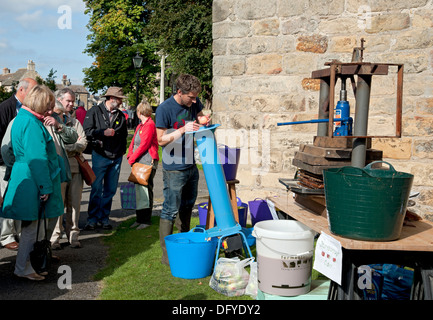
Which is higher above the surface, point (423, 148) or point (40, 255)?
point (423, 148)

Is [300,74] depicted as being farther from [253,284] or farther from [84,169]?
[253,284]

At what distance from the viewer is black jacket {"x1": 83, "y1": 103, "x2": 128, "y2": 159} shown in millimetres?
6516

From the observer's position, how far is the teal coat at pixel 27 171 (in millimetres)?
4238

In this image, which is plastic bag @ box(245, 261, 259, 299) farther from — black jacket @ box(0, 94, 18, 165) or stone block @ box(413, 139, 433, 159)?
black jacket @ box(0, 94, 18, 165)

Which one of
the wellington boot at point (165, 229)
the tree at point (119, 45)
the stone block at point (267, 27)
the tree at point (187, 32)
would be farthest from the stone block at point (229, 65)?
the tree at point (119, 45)

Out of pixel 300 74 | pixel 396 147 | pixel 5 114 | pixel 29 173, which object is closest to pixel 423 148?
pixel 396 147

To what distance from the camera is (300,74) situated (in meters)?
6.20

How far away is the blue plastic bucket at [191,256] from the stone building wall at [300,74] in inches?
82.9

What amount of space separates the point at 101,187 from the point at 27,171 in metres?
2.36

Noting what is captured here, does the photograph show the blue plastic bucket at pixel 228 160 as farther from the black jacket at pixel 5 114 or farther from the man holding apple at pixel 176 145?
the black jacket at pixel 5 114

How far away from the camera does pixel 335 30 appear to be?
237 inches

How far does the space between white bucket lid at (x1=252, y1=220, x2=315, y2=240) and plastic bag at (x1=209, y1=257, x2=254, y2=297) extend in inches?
20.0
